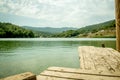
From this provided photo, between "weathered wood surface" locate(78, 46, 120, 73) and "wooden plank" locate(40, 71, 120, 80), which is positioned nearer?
"wooden plank" locate(40, 71, 120, 80)

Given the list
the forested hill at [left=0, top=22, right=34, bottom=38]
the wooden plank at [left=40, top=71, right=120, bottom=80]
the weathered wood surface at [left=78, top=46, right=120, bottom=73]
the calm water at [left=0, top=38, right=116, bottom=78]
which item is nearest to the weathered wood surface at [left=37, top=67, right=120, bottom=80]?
the wooden plank at [left=40, top=71, right=120, bottom=80]

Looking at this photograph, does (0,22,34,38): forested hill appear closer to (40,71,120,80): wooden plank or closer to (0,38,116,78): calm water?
(0,38,116,78): calm water

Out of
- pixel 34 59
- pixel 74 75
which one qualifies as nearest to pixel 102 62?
pixel 74 75

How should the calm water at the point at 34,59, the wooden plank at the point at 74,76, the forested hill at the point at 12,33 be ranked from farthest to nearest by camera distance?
1. the forested hill at the point at 12,33
2. the calm water at the point at 34,59
3. the wooden plank at the point at 74,76

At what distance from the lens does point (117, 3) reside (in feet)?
24.1

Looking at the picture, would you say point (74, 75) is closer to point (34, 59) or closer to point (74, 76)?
point (74, 76)

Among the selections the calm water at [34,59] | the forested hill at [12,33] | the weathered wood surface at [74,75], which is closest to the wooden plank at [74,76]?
the weathered wood surface at [74,75]

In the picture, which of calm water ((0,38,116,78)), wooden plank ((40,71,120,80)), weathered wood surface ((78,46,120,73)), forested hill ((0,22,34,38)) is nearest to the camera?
wooden plank ((40,71,120,80))

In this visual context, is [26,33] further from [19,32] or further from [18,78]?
[18,78]

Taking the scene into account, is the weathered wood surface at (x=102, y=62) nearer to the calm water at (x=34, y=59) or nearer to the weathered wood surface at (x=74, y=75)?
the weathered wood surface at (x=74, y=75)

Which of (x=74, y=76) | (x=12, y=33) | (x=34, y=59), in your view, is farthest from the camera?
(x=12, y=33)

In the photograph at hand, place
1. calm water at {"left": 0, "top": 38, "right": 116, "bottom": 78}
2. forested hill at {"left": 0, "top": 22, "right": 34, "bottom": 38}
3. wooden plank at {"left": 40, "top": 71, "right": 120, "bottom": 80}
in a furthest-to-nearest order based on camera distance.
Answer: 1. forested hill at {"left": 0, "top": 22, "right": 34, "bottom": 38}
2. calm water at {"left": 0, "top": 38, "right": 116, "bottom": 78}
3. wooden plank at {"left": 40, "top": 71, "right": 120, "bottom": 80}

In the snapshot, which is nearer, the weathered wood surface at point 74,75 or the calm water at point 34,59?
the weathered wood surface at point 74,75

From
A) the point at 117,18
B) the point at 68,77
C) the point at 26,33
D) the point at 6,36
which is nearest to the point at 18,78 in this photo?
the point at 68,77
